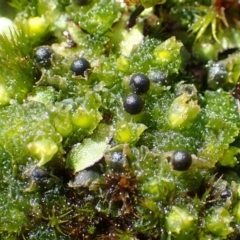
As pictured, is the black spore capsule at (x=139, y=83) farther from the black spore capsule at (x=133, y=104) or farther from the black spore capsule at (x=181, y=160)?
the black spore capsule at (x=181, y=160)

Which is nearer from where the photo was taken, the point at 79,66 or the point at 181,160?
the point at 181,160

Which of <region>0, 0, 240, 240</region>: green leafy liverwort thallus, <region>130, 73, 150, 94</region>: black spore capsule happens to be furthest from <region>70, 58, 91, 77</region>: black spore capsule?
<region>130, 73, 150, 94</region>: black spore capsule

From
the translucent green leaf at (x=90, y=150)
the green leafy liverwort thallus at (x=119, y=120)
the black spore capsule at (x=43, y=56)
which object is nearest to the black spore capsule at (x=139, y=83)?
the green leafy liverwort thallus at (x=119, y=120)

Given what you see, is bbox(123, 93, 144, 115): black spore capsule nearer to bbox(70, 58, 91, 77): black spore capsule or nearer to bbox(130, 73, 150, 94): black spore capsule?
bbox(130, 73, 150, 94): black spore capsule

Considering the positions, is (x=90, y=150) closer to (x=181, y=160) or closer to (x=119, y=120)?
(x=119, y=120)

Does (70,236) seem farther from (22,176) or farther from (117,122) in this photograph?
(117,122)

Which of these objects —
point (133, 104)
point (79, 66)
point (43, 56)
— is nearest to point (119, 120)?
point (133, 104)

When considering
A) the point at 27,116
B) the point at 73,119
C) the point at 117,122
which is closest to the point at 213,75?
the point at 117,122
